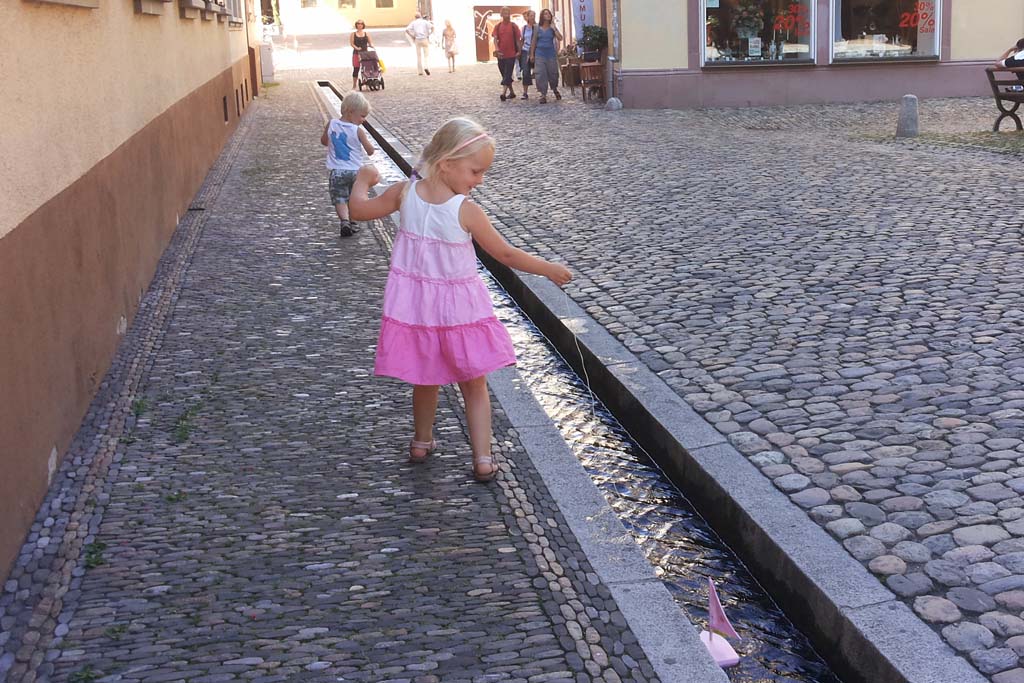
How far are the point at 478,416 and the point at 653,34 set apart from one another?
18.3m

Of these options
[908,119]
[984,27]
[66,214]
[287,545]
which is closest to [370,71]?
[984,27]

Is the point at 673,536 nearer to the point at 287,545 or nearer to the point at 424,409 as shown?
the point at 424,409

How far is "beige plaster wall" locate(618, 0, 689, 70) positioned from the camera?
2178cm

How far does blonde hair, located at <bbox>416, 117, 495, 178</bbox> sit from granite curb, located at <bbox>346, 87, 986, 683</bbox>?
1.32 m

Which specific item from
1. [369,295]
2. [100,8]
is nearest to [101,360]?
[369,295]

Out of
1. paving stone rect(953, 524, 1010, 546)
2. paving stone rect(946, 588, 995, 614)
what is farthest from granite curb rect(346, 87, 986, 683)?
paving stone rect(953, 524, 1010, 546)

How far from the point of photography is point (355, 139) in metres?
10.3

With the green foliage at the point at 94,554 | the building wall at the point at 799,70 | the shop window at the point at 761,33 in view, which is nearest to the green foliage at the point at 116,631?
the green foliage at the point at 94,554

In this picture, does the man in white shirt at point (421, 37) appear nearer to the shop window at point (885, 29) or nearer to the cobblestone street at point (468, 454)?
the shop window at point (885, 29)

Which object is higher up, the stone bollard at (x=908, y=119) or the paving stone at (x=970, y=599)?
the stone bollard at (x=908, y=119)

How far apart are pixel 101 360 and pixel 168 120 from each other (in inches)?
203

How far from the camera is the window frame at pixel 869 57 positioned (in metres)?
22.1

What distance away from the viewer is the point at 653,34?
72.1ft

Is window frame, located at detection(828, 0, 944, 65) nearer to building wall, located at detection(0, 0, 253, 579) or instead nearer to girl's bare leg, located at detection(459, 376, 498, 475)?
building wall, located at detection(0, 0, 253, 579)
